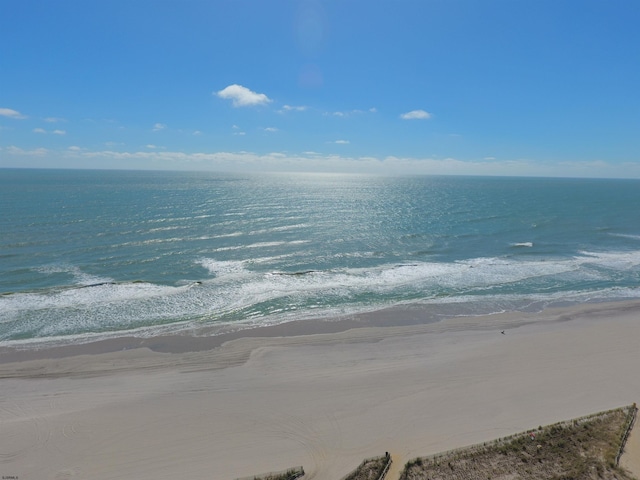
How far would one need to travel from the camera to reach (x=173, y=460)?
14195 millimetres

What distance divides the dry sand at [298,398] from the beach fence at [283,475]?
0.35m

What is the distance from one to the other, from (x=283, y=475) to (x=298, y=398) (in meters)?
4.88

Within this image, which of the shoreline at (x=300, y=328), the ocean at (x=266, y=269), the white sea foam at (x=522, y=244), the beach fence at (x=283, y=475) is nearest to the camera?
the beach fence at (x=283, y=475)

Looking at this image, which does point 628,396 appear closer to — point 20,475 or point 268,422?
point 268,422

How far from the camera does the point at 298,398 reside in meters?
18.0

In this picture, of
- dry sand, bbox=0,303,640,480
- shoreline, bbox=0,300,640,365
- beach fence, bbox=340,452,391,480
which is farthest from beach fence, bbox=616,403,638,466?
shoreline, bbox=0,300,640,365

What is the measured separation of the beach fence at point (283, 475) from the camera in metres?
13.1

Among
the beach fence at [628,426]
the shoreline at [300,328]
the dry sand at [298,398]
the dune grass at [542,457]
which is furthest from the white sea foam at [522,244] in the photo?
the dune grass at [542,457]

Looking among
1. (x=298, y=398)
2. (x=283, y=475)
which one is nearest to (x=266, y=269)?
(x=298, y=398)

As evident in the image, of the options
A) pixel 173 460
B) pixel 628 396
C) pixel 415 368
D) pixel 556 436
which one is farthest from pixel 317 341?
pixel 628 396

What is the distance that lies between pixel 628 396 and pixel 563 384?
280 cm

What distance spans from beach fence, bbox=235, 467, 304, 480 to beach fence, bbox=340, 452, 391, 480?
5.59 ft

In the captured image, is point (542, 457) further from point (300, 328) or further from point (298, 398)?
point (300, 328)

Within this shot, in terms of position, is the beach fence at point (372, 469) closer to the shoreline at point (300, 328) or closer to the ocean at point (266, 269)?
the shoreline at point (300, 328)
